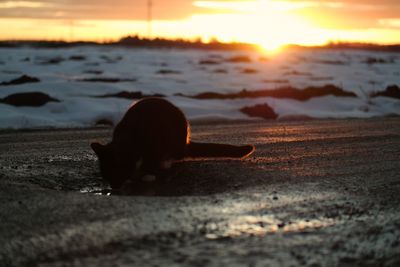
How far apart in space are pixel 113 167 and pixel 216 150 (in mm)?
1437

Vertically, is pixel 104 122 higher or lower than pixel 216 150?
lower

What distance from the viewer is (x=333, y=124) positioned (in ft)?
36.3

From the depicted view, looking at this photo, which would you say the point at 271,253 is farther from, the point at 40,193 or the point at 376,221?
the point at 40,193

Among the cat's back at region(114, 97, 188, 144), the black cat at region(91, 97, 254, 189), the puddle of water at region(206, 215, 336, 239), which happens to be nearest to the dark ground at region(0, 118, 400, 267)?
the puddle of water at region(206, 215, 336, 239)

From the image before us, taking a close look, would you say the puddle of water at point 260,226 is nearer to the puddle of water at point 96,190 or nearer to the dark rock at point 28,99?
the puddle of water at point 96,190

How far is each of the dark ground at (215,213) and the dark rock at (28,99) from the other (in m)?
5.81

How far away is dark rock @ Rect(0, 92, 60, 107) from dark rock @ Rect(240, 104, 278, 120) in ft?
13.5

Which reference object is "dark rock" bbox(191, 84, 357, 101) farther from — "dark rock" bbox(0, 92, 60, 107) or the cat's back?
the cat's back

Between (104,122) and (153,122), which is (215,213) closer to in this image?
(153,122)

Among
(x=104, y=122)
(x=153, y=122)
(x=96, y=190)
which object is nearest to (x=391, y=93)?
(x=104, y=122)

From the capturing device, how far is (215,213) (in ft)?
13.8

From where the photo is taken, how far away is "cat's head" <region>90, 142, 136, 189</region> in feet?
18.6

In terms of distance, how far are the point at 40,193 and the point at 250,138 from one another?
4482mm

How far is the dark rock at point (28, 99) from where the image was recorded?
13062 millimetres
